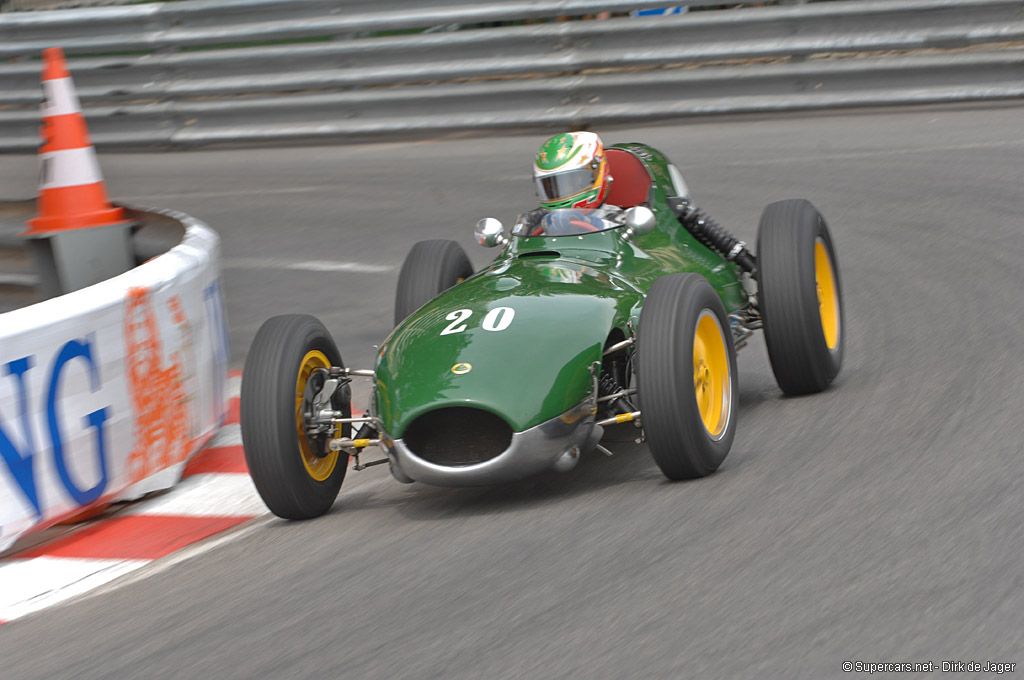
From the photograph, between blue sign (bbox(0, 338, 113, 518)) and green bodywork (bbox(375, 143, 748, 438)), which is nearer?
green bodywork (bbox(375, 143, 748, 438))

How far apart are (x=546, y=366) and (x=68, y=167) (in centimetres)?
336

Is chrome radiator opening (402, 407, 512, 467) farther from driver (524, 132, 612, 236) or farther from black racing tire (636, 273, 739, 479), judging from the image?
driver (524, 132, 612, 236)

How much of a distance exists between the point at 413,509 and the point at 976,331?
9.89 ft

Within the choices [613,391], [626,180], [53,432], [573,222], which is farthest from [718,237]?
[53,432]

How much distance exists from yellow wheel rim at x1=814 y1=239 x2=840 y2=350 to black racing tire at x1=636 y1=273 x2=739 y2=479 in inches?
55.0

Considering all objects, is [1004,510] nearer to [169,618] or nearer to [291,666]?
[291,666]

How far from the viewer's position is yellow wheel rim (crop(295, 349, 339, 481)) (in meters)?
5.05

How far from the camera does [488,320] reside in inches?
196

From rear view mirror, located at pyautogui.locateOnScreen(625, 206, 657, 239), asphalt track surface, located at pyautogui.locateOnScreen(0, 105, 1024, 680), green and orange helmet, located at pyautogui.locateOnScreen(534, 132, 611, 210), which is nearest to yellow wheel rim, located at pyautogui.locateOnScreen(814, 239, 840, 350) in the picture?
asphalt track surface, located at pyautogui.locateOnScreen(0, 105, 1024, 680)

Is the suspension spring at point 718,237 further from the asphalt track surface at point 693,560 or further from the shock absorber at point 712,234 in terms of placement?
the asphalt track surface at point 693,560

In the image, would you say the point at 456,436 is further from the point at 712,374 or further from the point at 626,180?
the point at 626,180

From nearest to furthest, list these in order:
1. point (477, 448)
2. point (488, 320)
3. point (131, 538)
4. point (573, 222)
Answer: point (477, 448), point (488, 320), point (131, 538), point (573, 222)

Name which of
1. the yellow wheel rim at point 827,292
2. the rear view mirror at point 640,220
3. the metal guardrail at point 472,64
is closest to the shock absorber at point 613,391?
the rear view mirror at point 640,220

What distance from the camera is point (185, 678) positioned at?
12.3 feet
